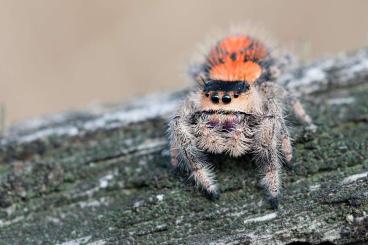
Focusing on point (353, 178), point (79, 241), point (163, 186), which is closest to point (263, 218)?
point (353, 178)

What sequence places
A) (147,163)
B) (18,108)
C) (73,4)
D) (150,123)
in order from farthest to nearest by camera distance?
1. (73,4)
2. (18,108)
3. (150,123)
4. (147,163)

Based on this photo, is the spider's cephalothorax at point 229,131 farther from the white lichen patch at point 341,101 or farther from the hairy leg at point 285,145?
the white lichen patch at point 341,101

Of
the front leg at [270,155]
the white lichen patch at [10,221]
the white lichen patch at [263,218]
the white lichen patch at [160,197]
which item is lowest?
the white lichen patch at [263,218]

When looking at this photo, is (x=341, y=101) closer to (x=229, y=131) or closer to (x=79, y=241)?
(x=229, y=131)

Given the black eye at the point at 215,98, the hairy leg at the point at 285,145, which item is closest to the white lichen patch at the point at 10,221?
the black eye at the point at 215,98

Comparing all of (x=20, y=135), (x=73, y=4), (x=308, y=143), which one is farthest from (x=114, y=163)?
(x=73, y=4)

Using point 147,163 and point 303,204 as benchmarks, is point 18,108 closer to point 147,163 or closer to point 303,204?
point 147,163
